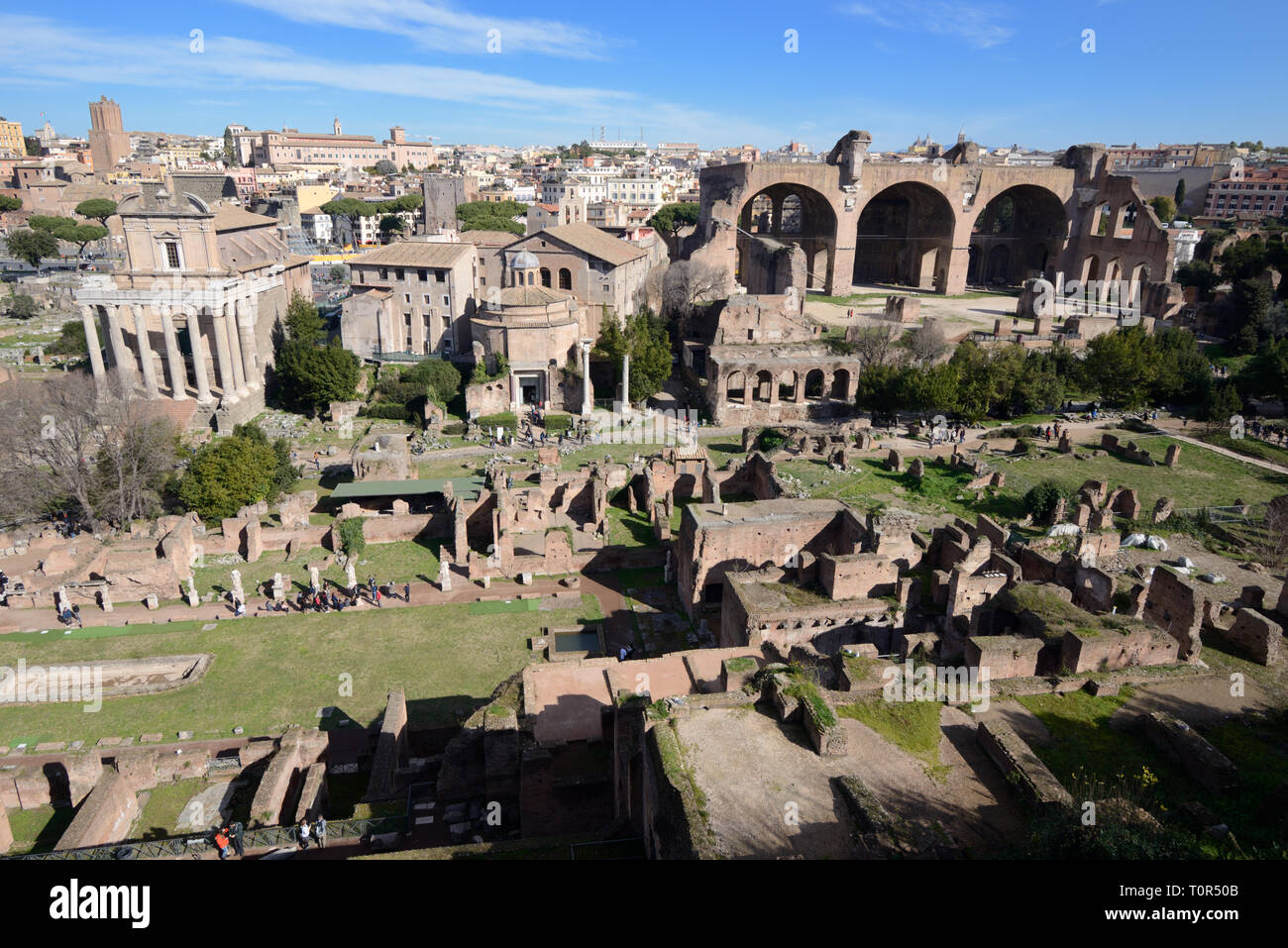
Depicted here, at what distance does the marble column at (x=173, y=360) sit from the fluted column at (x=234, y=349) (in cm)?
253

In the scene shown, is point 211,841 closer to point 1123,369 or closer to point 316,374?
point 316,374

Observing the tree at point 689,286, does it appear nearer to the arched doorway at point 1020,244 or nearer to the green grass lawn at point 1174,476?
the green grass lawn at point 1174,476

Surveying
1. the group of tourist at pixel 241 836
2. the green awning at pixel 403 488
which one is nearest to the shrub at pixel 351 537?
Answer: the green awning at pixel 403 488

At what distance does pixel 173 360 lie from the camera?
42344 millimetres

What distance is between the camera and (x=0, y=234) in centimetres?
10012

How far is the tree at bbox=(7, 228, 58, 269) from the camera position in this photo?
8200 centimetres

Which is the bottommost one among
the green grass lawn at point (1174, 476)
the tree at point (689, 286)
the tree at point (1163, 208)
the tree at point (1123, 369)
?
the green grass lawn at point (1174, 476)

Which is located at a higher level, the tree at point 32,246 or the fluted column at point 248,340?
the tree at point 32,246

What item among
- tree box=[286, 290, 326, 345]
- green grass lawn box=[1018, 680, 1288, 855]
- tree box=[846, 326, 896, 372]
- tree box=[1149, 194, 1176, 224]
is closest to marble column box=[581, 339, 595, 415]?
tree box=[846, 326, 896, 372]

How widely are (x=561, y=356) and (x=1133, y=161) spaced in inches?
5784

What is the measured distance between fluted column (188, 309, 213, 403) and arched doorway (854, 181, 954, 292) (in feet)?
174

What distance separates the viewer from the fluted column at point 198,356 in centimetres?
4262

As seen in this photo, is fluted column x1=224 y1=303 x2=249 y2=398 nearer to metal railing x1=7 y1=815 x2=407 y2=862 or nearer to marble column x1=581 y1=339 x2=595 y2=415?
marble column x1=581 y1=339 x2=595 y2=415
